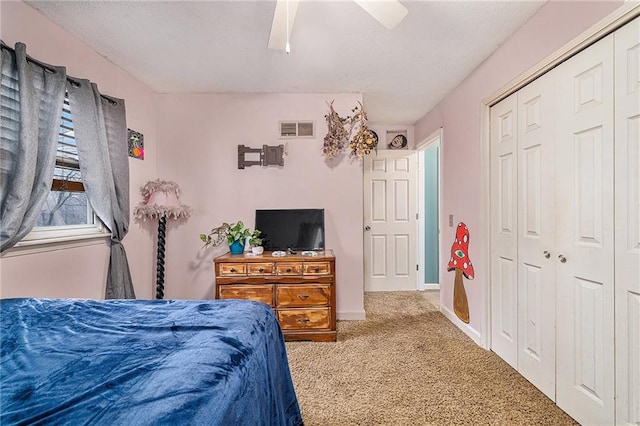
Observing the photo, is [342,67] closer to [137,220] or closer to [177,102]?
[177,102]

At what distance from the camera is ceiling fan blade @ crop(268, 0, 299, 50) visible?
147 centimetres

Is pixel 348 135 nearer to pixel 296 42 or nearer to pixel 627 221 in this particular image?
pixel 296 42

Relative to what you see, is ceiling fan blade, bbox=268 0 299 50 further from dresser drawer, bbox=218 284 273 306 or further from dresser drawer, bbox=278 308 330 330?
dresser drawer, bbox=278 308 330 330

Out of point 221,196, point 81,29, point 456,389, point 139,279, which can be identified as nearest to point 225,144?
point 221,196

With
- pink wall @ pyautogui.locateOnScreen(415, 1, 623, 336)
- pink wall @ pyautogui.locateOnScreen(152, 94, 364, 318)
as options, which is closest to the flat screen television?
pink wall @ pyautogui.locateOnScreen(152, 94, 364, 318)

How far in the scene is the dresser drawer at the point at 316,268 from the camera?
2.68 m

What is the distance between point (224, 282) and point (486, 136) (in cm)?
267

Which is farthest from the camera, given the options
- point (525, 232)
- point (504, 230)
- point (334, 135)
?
point (334, 135)

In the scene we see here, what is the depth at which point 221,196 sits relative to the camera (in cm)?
320

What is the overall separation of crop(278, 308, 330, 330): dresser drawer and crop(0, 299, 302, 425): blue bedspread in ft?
3.82

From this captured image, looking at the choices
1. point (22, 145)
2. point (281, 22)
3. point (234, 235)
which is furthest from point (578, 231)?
point (22, 145)

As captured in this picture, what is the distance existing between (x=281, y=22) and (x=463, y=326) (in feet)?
9.91

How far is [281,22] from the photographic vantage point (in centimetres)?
159

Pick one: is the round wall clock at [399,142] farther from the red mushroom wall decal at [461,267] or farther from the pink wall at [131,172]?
the pink wall at [131,172]
